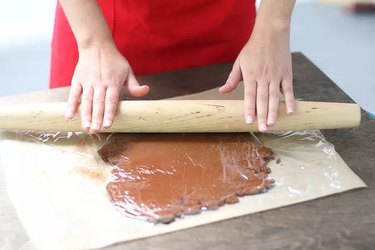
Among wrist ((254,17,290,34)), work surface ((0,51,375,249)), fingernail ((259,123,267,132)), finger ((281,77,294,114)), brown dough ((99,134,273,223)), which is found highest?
wrist ((254,17,290,34))

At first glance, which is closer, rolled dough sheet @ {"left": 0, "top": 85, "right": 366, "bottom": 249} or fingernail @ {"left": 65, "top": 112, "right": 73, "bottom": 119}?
rolled dough sheet @ {"left": 0, "top": 85, "right": 366, "bottom": 249}

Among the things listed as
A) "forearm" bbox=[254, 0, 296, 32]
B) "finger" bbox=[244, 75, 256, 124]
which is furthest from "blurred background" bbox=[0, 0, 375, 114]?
"finger" bbox=[244, 75, 256, 124]

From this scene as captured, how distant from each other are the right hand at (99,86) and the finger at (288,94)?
26 centimetres

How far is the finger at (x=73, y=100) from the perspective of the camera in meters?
0.97

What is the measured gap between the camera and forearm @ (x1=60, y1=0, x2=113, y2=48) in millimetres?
1071

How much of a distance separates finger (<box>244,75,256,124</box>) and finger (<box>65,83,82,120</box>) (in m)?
0.31

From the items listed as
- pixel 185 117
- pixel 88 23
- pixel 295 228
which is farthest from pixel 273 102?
pixel 88 23

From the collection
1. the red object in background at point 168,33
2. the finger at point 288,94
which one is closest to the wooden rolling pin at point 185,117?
the finger at point 288,94

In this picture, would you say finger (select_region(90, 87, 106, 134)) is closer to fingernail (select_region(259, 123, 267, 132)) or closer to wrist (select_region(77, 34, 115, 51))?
wrist (select_region(77, 34, 115, 51))

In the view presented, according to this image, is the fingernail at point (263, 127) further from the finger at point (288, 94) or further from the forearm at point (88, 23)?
the forearm at point (88, 23)

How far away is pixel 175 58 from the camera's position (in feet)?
4.13

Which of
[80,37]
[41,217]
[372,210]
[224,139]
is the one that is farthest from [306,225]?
[80,37]

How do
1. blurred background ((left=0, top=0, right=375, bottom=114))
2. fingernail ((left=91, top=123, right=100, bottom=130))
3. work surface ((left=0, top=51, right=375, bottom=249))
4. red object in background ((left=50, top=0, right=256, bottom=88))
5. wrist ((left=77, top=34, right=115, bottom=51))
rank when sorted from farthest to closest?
blurred background ((left=0, top=0, right=375, bottom=114))
red object in background ((left=50, top=0, right=256, bottom=88))
wrist ((left=77, top=34, right=115, bottom=51))
fingernail ((left=91, top=123, right=100, bottom=130))
work surface ((left=0, top=51, right=375, bottom=249))

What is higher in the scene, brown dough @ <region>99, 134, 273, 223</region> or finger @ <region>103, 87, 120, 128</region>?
finger @ <region>103, 87, 120, 128</region>
